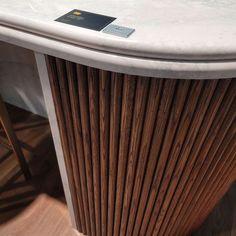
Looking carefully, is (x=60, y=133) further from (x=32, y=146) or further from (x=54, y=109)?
(x=32, y=146)

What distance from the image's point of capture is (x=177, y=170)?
26.2 inches

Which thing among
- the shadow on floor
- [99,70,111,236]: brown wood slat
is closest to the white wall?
the shadow on floor

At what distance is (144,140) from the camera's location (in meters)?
0.60

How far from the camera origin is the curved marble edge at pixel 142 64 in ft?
1.39

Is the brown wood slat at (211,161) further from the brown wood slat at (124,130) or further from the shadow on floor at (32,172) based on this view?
the shadow on floor at (32,172)

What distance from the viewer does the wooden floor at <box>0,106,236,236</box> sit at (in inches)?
49.1

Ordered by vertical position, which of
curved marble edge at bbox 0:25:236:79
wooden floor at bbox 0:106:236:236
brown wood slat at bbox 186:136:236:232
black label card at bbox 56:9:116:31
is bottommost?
wooden floor at bbox 0:106:236:236

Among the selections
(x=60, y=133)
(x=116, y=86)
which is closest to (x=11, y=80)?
(x=60, y=133)

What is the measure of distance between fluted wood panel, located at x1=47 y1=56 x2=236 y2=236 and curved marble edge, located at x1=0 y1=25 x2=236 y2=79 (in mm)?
39

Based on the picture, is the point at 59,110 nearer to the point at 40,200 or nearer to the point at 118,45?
the point at 118,45

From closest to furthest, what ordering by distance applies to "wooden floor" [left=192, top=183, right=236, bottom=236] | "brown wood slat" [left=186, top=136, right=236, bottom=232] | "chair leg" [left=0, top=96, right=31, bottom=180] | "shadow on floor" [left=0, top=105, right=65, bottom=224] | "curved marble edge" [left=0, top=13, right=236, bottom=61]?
"curved marble edge" [left=0, top=13, right=236, bottom=61]
"brown wood slat" [left=186, top=136, right=236, bottom=232]
"chair leg" [left=0, top=96, right=31, bottom=180]
"wooden floor" [left=192, top=183, right=236, bottom=236]
"shadow on floor" [left=0, top=105, right=65, bottom=224]

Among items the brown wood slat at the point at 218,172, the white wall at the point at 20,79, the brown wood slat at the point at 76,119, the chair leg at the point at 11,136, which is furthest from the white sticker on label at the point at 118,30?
the white wall at the point at 20,79

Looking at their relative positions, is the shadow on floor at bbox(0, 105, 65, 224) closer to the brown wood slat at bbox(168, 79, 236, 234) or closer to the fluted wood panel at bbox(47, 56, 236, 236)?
the fluted wood panel at bbox(47, 56, 236, 236)

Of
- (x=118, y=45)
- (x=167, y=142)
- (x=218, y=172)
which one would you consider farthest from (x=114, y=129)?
(x=218, y=172)
